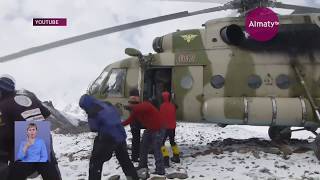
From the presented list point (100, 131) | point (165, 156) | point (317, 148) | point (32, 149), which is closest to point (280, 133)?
point (317, 148)

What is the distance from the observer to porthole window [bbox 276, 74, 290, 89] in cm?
977

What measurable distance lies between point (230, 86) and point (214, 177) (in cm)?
284

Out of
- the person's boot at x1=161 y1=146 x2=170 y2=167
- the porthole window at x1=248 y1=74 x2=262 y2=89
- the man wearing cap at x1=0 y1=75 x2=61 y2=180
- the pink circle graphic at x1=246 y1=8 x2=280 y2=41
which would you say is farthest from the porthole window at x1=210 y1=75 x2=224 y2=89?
the man wearing cap at x1=0 y1=75 x2=61 y2=180

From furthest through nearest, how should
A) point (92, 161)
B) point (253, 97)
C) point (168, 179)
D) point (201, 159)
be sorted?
point (253, 97)
point (201, 159)
point (168, 179)
point (92, 161)

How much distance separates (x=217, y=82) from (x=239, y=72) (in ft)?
1.83

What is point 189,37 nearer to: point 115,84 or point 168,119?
point 115,84

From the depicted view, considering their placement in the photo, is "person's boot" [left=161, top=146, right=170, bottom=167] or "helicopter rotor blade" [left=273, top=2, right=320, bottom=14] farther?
"helicopter rotor blade" [left=273, top=2, right=320, bottom=14]

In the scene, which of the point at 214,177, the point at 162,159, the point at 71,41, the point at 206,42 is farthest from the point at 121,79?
the point at 214,177

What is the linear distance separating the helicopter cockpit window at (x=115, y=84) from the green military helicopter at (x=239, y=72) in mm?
30

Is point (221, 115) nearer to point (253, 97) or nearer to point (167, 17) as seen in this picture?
point (253, 97)

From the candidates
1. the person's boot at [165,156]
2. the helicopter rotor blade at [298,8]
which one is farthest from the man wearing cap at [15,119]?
the helicopter rotor blade at [298,8]

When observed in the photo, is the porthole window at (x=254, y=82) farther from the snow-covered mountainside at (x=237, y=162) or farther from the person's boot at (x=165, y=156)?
the person's boot at (x=165, y=156)

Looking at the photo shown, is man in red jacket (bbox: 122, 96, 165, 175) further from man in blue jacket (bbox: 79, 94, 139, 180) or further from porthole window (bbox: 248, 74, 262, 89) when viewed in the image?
porthole window (bbox: 248, 74, 262, 89)

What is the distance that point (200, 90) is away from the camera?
388 inches
